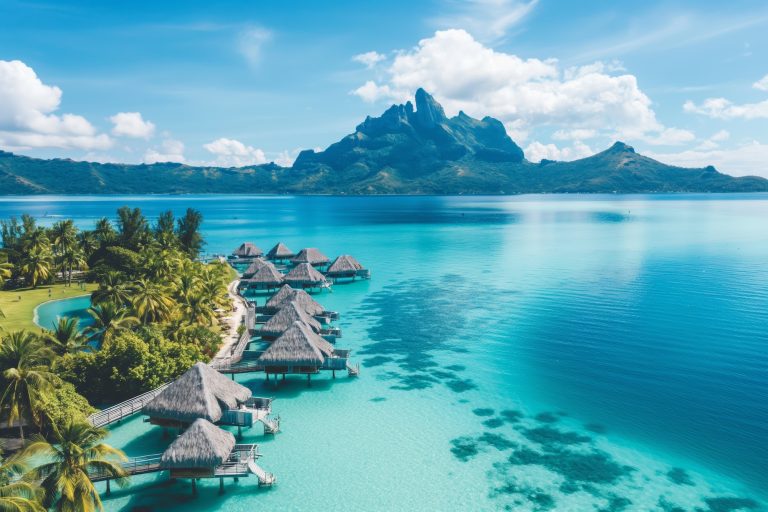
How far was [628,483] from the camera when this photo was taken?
79.5ft

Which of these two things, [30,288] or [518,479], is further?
[30,288]

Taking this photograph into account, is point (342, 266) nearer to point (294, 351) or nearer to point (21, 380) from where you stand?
point (294, 351)

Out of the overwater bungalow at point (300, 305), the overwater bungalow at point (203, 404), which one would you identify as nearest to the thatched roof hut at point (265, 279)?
the overwater bungalow at point (300, 305)

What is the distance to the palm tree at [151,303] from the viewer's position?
4169cm

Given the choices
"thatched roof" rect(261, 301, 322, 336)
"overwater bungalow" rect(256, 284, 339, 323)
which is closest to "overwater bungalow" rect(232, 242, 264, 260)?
"overwater bungalow" rect(256, 284, 339, 323)

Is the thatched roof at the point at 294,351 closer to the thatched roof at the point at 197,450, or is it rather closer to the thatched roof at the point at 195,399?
the thatched roof at the point at 195,399

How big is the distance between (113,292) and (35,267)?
86.7ft

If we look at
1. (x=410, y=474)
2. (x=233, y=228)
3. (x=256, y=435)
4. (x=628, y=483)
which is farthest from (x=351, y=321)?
(x=233, y=228)

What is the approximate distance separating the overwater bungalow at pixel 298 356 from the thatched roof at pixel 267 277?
93.7ft

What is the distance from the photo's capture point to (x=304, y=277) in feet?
211

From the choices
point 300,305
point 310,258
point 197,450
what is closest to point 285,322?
point 300,305

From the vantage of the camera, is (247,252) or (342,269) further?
(247,252)

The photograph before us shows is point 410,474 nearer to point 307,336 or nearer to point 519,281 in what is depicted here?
point 307,336

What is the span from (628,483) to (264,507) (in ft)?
59.4
